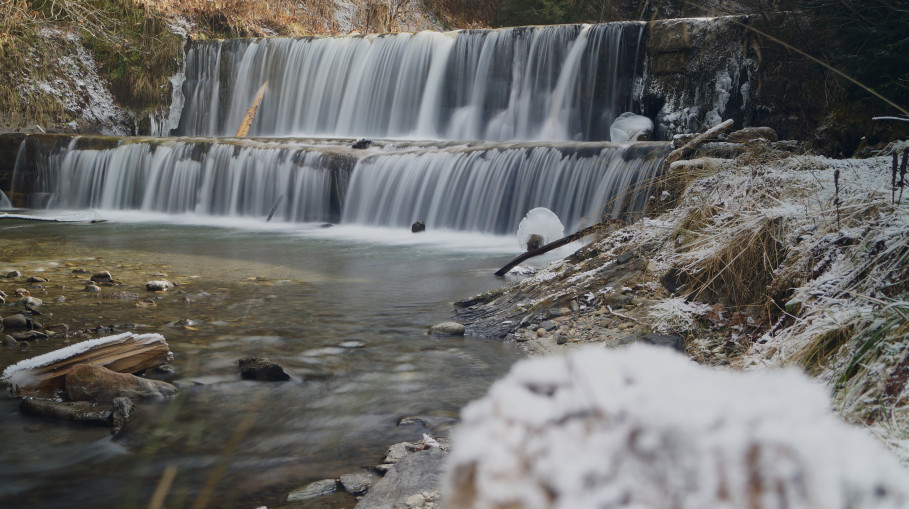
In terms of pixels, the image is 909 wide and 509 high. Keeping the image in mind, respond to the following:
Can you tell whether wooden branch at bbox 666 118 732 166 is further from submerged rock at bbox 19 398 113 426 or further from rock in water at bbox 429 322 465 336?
submerged rock at bbox 19 398 113 426

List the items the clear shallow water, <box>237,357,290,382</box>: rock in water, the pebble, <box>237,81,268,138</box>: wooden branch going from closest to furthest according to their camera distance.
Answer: the clear shallow water < <box>237,357,290,382</box>: rock in water < the pebble < <box>237,81,268,138</box>: wooden branch

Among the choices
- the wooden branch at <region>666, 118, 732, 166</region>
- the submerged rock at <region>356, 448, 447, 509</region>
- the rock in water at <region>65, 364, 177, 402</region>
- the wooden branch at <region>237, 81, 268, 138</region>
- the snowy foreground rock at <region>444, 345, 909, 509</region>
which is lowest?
the rock in water at <region>65, 364, 177, 402</region>

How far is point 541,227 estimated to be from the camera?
8375mm

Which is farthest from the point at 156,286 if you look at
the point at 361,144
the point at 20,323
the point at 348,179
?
the point at 361,144

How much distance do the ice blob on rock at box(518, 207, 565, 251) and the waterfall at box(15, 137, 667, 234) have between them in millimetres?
1516

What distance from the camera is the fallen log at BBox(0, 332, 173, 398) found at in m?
4.18

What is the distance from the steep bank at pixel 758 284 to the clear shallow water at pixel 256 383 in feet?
2.39

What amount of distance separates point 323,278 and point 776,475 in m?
8.01

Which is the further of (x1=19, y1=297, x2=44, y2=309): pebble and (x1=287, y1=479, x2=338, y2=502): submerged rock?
(x1=19, y1=297, x2=44, y2=309): pebble

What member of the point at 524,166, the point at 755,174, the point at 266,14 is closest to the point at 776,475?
the point at 755,174

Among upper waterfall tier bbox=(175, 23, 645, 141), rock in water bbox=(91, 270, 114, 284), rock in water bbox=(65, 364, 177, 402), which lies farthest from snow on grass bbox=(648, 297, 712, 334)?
upper waterfall tier bbox=(175, 23, 645, 141)

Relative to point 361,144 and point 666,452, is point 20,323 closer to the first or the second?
point 666,452

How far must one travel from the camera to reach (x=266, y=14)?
22.8 meters

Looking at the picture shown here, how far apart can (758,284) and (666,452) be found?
379 cm
